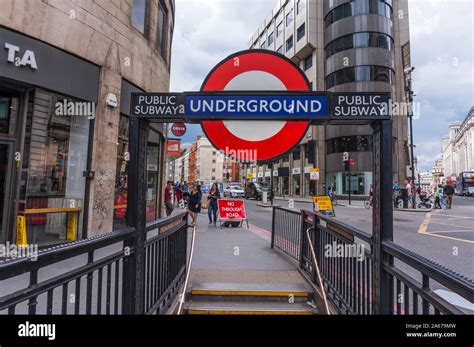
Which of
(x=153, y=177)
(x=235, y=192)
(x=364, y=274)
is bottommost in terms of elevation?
(x=364, y=274)

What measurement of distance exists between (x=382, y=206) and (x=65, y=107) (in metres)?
7.49

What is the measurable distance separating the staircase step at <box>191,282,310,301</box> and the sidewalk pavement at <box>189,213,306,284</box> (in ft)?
1.21

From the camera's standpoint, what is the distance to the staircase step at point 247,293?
3.81m

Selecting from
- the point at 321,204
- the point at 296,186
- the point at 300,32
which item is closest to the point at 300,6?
the point at 300,32

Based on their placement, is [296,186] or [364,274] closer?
[364,274]

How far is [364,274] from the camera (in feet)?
8.95

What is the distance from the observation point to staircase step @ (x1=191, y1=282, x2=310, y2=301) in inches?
150

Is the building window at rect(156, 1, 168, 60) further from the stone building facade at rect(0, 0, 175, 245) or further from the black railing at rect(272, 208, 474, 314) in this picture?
the black railing at rect(272, 208, 474, 314)

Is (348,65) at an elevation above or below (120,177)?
above

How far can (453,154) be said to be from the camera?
126812mm

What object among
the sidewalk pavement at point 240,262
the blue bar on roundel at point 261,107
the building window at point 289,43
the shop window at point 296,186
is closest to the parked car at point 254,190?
the shop window at point 296,186

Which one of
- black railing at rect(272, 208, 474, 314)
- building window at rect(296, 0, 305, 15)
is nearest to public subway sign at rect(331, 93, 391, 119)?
black railing at rect(272, 208, 474, 314)

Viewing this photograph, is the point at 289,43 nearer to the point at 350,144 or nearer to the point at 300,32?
the point at 300,32

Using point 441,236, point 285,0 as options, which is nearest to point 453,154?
point 285,0
